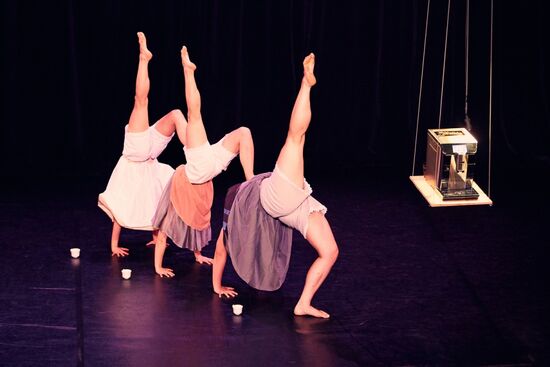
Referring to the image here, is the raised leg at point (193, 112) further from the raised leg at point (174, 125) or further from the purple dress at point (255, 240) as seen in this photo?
the purple dress at point (255, 240)

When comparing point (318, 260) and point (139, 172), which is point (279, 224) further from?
point (139, 172)

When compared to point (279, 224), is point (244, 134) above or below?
above

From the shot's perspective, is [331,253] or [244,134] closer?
[331,253]

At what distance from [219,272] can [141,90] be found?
1243 millimetres

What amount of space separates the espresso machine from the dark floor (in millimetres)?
469

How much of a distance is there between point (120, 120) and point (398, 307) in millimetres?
3255

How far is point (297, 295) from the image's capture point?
695cm

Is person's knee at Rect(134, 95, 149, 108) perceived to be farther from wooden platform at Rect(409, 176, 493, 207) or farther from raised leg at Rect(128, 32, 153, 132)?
wooden platform at Rect(409, 176, 493, 207)

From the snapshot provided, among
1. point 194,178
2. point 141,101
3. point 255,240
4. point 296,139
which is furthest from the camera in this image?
point 141,101

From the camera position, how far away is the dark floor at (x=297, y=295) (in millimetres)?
6199

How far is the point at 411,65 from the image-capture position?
31.3ft

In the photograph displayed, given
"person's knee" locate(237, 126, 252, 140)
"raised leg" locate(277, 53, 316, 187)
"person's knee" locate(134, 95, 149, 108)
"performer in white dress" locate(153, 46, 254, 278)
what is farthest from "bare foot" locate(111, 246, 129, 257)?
"raised leg" locate(277, 53, 316, 187)

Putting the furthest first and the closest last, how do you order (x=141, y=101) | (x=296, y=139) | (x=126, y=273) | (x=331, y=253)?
1. (x=141, y=101)
2. (x=126, y=273)
3. (x=331, y=253)
4. (x=296, y=139)

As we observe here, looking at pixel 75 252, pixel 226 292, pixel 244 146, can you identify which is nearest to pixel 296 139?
pixel 244 146
